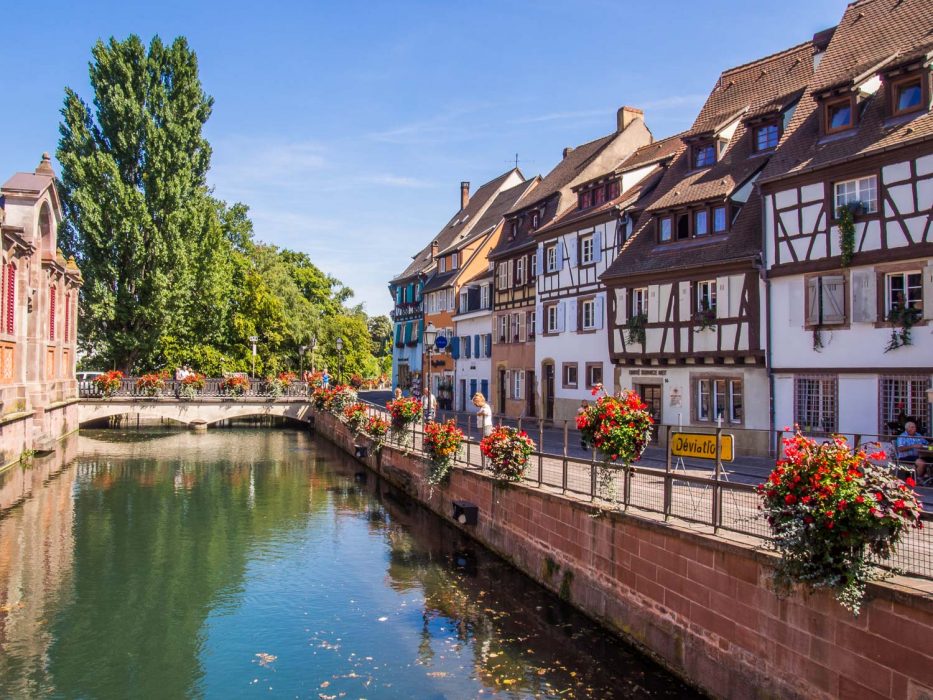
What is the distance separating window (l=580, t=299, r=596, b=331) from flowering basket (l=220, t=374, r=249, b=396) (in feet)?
76.4

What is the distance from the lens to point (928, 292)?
57.6 feet

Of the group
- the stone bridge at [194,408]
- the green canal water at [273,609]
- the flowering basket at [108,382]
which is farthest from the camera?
the stone bridge at [194,408]

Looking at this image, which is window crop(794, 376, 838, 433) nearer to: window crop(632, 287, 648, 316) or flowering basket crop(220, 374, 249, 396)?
window crop(632, 287, 648, 316)

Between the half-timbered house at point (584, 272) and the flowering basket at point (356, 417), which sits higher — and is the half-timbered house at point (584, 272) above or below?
above

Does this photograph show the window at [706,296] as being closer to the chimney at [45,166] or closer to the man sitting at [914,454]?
the man sitting at [914,454]

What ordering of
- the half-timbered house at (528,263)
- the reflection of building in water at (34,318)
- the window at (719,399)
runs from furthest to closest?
1. the half-timbered house at (528,263)
2. the reflection of building in water at (34,318)
3. the window at (719,399)

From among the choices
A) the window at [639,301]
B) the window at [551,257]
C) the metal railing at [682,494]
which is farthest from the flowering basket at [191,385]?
the metal railing at [682,494]

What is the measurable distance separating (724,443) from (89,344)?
138 ft

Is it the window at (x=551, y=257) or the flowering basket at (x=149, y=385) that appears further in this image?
the flowering basket at (x=149, y=385)

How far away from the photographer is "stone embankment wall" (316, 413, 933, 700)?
7211 mm

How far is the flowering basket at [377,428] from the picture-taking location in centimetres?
2772

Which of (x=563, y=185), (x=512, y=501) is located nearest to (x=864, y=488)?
(x=512, y=501)

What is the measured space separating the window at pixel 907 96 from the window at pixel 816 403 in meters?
6.55

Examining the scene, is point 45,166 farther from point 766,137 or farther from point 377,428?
point 766,137
